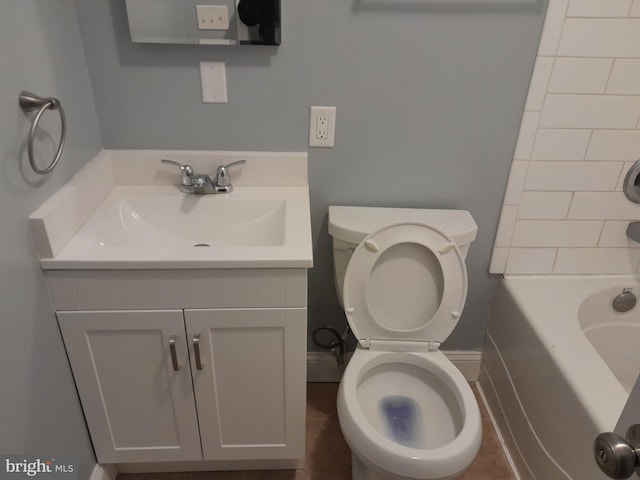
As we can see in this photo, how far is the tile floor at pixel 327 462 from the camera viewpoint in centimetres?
149

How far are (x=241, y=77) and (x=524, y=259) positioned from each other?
1118 mm

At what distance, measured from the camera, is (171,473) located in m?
1.50

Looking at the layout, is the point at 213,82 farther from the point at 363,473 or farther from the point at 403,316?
the point at 363,473

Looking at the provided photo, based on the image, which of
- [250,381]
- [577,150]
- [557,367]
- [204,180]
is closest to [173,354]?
[250,381]

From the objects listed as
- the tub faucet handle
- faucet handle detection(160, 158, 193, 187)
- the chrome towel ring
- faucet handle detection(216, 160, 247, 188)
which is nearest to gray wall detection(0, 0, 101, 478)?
the chrome towel ring

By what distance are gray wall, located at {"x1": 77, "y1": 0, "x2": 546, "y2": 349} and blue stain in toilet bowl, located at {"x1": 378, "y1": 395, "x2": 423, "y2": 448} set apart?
62 cm

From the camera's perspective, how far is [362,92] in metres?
1.37

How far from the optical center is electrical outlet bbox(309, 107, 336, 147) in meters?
1.39

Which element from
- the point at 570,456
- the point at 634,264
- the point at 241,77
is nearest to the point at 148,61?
the point at 241,77

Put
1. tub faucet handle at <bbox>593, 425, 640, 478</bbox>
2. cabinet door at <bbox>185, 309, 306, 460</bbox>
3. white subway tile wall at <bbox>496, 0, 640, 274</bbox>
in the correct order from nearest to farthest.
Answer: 1. tub faucet handle at <bbox>593, 425, 640, 478</bbox>
2. cabinet door at <bbox>185, 309, 306, 460</bbox>
3. white subway tile wall at <bbox>496, 0, 640, 274</bbox>

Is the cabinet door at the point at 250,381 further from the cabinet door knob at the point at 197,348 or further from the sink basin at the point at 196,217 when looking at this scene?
the sink basin at the point at 196,217

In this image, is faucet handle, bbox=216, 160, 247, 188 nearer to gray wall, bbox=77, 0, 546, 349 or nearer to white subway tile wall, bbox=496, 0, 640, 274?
gray wall, bbox=77, 0, 546, 349

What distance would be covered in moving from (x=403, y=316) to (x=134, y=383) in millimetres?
781

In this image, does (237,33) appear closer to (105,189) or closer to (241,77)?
(241,77)
